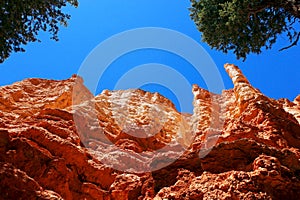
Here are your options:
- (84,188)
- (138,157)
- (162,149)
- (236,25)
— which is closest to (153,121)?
(162,149)

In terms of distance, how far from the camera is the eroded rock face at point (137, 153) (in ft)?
30.8

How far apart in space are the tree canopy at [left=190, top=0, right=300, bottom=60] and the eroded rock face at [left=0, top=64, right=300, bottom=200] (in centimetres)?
440

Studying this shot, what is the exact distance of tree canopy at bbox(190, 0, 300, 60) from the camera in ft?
60.3

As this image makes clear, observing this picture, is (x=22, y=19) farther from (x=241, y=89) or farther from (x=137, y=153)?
(x=241, y=89)

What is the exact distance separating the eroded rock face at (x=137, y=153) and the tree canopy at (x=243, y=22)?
14.4ft

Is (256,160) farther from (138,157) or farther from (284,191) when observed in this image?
(138,157)

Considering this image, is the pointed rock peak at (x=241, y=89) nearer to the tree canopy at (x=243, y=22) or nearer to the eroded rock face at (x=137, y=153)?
the eroded rock face at (x=137, y=153)

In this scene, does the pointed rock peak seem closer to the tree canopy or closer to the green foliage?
the tree canopy

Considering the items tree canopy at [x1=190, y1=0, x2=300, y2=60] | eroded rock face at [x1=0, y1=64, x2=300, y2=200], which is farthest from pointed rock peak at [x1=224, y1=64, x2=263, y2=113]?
tree canopy at [x1=190, y1=0, x2=300, y2=60]

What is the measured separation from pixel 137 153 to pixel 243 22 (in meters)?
9.82

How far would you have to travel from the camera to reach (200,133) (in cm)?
2620

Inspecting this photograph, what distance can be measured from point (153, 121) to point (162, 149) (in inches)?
266

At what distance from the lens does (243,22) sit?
19000mm

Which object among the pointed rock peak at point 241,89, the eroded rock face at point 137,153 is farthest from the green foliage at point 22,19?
the pointed rock peak at point 241,89
